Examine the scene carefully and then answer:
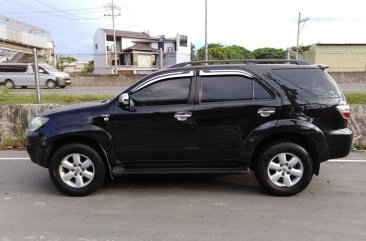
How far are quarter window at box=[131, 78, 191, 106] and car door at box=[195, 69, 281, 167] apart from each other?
0.20 m

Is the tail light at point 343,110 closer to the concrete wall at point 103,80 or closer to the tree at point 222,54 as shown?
the concrete wall at point 103,80

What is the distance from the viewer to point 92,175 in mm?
5172

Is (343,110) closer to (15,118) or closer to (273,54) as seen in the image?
(15,118)

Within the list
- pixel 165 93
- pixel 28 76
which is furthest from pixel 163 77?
pixel 28 76

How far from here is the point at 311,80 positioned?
16.9 ft

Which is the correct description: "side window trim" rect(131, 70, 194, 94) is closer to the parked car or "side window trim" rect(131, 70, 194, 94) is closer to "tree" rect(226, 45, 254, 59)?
the parked car

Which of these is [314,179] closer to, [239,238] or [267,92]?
[267,92]

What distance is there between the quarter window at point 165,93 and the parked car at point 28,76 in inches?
626

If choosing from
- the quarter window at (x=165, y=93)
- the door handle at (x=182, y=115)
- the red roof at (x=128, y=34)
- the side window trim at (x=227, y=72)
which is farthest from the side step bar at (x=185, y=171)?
the red roof at (x=128, y=34)

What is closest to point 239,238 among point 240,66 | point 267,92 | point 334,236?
point 334,236

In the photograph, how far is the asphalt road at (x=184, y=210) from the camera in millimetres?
4016

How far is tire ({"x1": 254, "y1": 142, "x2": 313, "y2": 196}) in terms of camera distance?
199 inches

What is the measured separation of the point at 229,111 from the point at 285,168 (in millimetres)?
1065

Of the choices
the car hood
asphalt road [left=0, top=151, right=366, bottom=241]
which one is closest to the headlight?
asphalt road [left=0, top=151, right=366, bottom=241]
